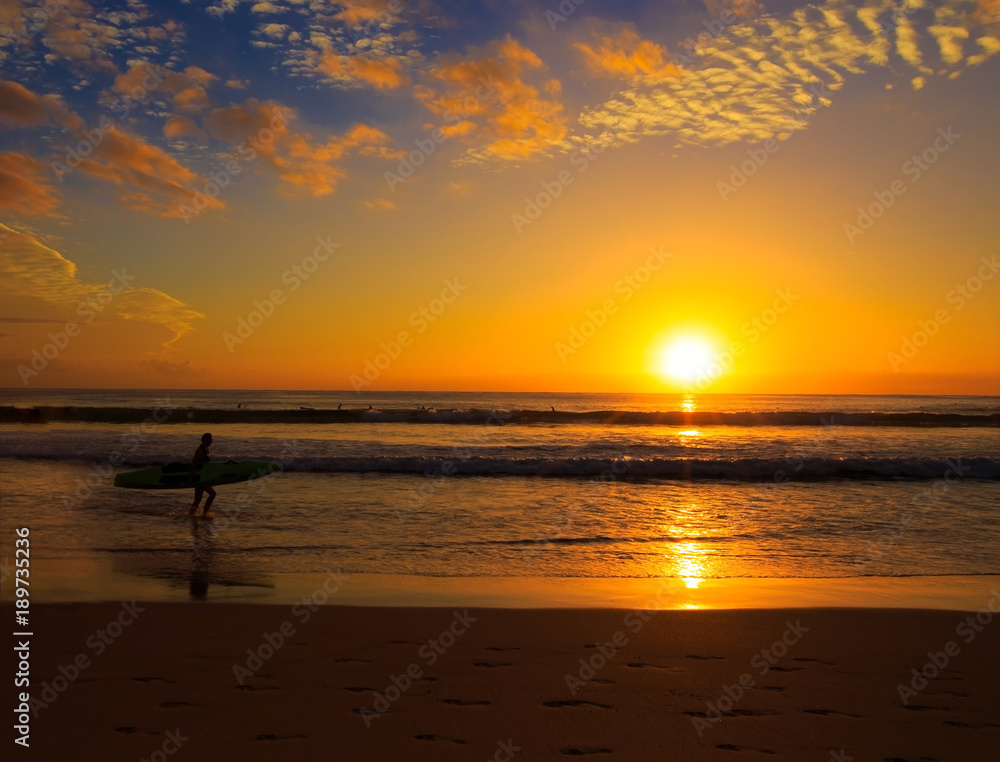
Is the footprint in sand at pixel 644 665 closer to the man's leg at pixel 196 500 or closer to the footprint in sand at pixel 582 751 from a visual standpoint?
the footprint in sand at pixel 582 751

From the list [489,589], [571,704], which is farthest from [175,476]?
[571,704]

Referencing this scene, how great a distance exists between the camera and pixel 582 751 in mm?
4145

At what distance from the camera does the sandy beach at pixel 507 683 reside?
4.24 meters

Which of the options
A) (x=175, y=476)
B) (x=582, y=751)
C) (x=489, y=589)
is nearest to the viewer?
(x=582, y=751)

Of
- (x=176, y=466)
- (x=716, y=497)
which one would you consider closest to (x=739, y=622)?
(x=716, y=497)

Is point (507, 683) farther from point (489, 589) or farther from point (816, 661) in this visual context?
point (489, 589)

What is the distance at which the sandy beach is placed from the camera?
167 inches

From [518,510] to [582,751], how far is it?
1047cm

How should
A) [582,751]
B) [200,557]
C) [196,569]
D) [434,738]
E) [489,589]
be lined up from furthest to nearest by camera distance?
[200,557] → [196,569] → [489,589] → [434,738] → [582,751]

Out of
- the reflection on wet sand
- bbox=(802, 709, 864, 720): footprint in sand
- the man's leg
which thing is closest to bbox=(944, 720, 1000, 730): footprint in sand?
bbox=(802, 709, 864, 720): footprint in sand

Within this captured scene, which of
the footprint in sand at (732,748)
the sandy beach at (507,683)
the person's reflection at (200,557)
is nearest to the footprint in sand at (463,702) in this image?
the sandy beach at (507,683)

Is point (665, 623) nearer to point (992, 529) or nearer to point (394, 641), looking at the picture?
point (394, 641)

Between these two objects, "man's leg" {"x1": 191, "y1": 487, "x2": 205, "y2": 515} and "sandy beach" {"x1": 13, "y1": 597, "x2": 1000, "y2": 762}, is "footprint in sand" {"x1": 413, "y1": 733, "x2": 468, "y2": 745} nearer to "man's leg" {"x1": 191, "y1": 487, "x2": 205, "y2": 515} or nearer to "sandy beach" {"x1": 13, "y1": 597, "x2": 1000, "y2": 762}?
"sandy beach" {"x1": 13, "y1": 597, "x2": 1000, "y2": 762}

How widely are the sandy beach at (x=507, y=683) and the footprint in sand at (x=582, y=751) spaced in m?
0.02
